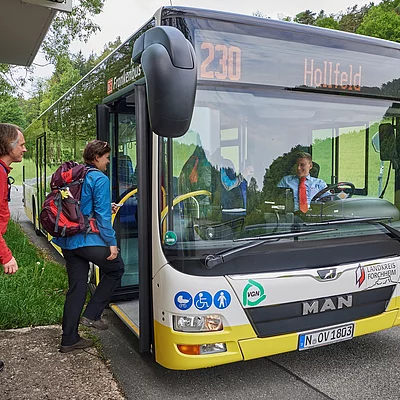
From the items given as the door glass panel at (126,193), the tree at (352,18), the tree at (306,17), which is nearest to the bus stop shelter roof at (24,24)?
the door glass panel at (126,193)

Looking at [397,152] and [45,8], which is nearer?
[397,152]

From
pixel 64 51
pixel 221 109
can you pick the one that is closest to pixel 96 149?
pixel 221 109

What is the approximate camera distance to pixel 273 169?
3.50 m

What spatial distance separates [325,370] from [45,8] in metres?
5.16

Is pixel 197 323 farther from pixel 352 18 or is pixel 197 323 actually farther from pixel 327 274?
pixel 352 18

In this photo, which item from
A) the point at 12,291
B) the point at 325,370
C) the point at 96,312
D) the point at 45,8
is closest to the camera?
the point at 325,370

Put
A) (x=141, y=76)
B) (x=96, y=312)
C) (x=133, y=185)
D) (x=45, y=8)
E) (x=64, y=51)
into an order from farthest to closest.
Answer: (x=64, y=51), (x=45, y=8), (x=133, y=185), (x=96, y=312), (x=141, y=76)

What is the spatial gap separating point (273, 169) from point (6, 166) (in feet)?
6.42

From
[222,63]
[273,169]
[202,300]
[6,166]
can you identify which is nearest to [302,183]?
[273,169]

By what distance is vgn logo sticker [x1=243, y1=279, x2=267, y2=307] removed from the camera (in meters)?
3.23

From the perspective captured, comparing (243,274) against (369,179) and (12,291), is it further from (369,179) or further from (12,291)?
(12,291)

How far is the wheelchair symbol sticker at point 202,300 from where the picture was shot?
10.3 ft

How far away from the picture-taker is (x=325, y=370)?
3.93 m

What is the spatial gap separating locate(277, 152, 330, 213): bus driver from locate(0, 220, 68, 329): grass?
289 cm
